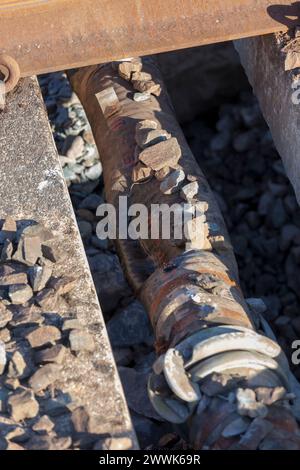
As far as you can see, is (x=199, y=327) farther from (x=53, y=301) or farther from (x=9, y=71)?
(x=9, y=71)

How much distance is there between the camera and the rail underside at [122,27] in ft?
15.5

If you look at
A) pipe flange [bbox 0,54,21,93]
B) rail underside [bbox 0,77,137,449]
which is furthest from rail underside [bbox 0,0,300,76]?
rail underside [bbox 0,77,137,449]

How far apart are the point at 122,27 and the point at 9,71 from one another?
0.63m

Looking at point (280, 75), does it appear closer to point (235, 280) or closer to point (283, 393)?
point (235, 280)

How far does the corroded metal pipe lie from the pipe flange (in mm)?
596

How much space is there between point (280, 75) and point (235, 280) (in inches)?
51.6

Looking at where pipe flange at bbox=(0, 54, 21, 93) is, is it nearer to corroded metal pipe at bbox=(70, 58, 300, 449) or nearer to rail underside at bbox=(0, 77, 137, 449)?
rail underside at bbox=(0, 77, 137, 449)

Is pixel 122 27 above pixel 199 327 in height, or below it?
above

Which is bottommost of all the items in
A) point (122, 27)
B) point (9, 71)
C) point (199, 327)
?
point (199, 327)

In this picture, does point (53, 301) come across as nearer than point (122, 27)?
Yes

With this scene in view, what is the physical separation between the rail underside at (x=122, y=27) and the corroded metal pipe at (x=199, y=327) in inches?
15.9

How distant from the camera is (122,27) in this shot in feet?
15.6

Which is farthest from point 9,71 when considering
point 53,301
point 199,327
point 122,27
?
point 199,327

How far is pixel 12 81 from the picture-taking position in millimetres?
4707
